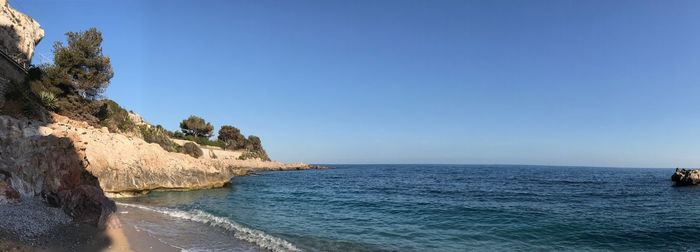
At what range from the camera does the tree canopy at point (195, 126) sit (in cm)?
10375

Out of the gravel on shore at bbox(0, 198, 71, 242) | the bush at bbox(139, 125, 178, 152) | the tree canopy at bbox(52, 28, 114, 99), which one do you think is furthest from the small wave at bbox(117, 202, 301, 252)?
the bush at bbox(139, 125, 178, 152)

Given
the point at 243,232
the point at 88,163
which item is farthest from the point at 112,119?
the point at 243,232

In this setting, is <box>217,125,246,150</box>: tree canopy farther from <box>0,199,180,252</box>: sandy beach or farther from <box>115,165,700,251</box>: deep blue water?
<box>0,199,180,252</box>: sandy beach

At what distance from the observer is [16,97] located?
96.0ft

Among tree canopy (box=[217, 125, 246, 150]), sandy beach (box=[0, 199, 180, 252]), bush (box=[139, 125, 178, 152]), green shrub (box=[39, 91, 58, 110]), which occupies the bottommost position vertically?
sandy beach (box=[0, 199, 180, 252])

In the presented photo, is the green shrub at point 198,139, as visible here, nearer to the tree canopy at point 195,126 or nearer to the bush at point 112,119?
the tree canopy at point 195,126

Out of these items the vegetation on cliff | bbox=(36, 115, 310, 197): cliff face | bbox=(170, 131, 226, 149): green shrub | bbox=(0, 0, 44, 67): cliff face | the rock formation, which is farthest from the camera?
bbox=(170, 131, 226, 149): green shrub

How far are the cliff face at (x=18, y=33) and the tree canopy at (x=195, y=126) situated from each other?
52.8 meters

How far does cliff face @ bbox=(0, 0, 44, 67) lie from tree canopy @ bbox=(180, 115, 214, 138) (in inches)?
2077

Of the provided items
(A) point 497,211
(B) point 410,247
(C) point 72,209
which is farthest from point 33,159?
(A) point 497,211

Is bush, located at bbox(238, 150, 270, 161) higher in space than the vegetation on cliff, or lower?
lower

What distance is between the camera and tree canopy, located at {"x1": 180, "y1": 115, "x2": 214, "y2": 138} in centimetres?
10375

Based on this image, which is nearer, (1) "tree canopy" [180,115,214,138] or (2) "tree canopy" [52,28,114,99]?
(2) "tree canopy" [52,28,114,99]

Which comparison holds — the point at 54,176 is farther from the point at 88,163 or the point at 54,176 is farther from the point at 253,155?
the point at 253,155
